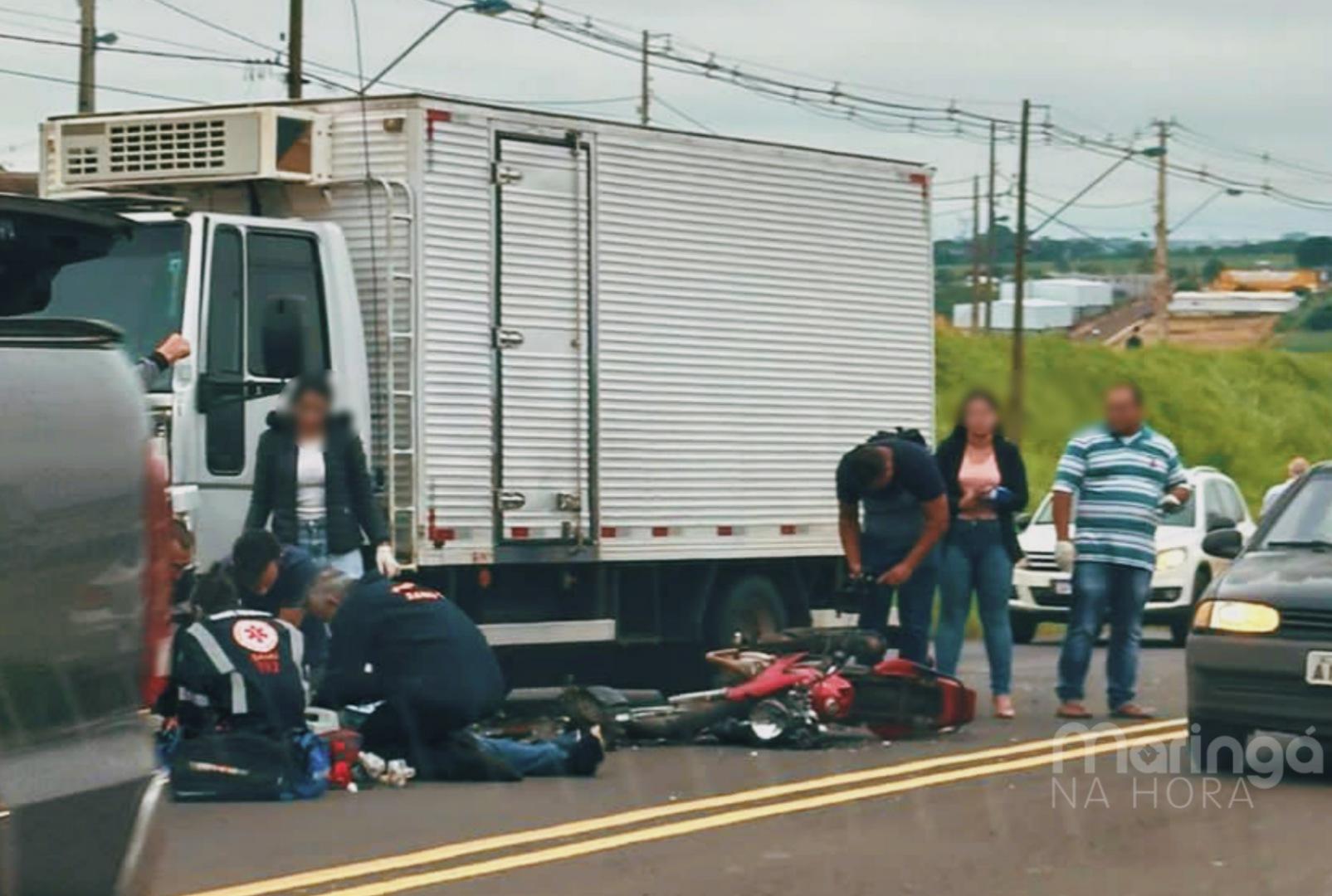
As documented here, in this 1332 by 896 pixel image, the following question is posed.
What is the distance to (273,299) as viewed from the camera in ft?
45.9

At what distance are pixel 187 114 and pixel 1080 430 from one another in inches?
201

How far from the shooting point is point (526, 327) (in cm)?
1520

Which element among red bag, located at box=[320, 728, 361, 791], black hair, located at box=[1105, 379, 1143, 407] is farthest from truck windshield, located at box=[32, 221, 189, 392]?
black hair, located at box=[1105, 379, 1143, 407]

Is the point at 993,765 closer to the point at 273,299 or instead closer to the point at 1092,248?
the point at 273,299

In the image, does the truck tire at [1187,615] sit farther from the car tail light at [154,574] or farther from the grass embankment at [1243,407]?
the car tail light at [154,574]

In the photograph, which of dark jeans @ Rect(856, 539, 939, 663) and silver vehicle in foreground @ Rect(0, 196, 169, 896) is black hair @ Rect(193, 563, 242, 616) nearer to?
dark jeans @ Rect(856, 539, 939, 663)

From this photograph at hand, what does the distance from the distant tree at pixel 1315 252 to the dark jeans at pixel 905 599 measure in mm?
36827

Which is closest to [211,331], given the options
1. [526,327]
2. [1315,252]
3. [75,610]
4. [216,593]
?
[216,593]

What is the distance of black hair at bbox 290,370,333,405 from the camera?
13820 millimetres

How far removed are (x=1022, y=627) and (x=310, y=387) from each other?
41.2ft

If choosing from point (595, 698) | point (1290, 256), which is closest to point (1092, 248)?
point (1290, 256)

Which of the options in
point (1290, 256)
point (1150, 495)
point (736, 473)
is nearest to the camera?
point (1150, 495)

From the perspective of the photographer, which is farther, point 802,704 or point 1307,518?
point 802,704

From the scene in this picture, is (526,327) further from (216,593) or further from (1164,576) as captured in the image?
(1164,576)
